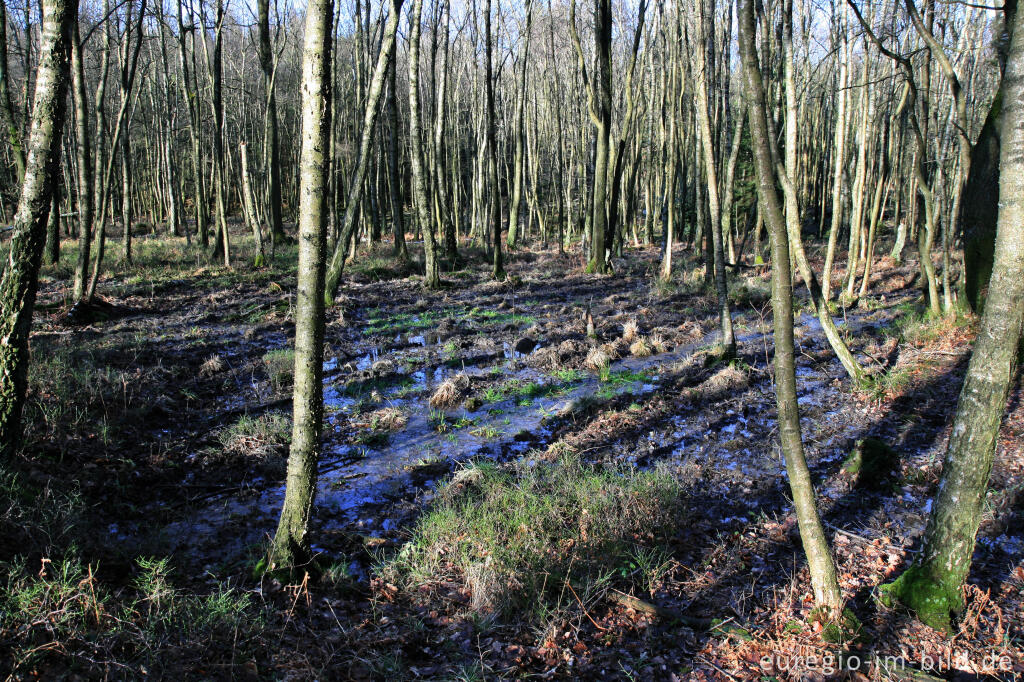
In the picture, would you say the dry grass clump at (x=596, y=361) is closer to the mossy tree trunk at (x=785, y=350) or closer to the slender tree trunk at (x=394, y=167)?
the mossy tree trunk at (x=785, y=350)

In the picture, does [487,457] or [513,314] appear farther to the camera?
[513,314]

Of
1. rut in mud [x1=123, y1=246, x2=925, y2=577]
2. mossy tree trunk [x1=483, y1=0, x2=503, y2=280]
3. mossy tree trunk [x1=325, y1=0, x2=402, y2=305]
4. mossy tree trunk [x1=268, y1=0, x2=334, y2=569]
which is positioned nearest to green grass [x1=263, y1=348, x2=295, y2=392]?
rut in mud [x1=123, y1=246, x2=925, y2=577]

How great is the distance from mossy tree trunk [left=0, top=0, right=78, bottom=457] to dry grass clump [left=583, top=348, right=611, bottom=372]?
22.7ft

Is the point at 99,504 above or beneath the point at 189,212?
beneath

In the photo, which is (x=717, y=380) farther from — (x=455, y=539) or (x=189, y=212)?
(x=189, y=212)

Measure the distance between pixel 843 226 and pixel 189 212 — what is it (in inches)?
1641

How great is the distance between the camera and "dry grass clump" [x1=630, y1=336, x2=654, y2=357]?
32.8 feet

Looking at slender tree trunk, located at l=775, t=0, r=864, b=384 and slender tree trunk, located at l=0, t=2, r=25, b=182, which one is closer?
slender tree trunk, located at l=775, t=0, r=864, b=384

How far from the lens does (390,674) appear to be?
3121 mm

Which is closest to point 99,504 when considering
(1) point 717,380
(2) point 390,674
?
(2) point 390,674

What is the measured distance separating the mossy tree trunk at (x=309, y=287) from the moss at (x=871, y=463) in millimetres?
4729

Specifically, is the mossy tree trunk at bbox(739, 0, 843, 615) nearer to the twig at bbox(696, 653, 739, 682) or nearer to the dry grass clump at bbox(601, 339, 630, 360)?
the twig at bbox(696, 653, 739, 682)

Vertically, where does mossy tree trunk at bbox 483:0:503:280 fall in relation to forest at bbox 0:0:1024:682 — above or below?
above

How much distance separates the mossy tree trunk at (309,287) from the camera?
3.34 metres
